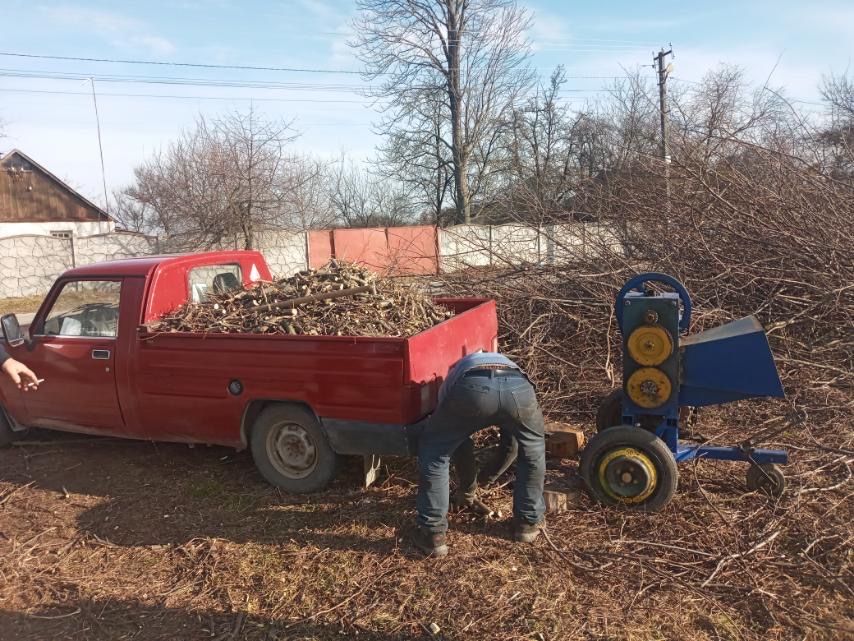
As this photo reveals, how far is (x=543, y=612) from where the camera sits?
291 centimetres

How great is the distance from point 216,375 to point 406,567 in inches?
77.0

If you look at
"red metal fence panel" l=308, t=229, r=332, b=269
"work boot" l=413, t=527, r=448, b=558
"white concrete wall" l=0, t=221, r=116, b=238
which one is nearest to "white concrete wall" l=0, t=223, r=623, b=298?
"red metal fence panel" l=308, t=229, r=332, b=269

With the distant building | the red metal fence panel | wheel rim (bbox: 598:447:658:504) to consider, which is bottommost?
wheel rim (bbox: 598:447:658:504)

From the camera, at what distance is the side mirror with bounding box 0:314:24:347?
4.79m

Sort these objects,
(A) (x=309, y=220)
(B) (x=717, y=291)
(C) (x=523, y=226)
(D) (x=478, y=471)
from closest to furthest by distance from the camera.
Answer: (D) (x=478, y=471)
(B) (x=717, y=291)
(C) (x=523, y=226)
(A) (x=309, y=220)

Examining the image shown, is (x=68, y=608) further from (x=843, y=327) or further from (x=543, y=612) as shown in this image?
(x=843, y=327)

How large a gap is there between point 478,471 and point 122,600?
2.27 metres

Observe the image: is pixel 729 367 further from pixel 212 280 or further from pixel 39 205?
pixel 39 205

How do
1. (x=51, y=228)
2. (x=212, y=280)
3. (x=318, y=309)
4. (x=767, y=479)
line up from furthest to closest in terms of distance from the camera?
1. (x=51, y=228)
2. (x=212, y=280)
3. (x=318, y=309)
4. (x=767, y=479)

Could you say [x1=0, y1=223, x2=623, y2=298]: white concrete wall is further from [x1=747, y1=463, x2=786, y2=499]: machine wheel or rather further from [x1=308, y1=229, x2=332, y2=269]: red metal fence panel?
[x1=747, y1=463, x2=786, y2=499]: machine wheel

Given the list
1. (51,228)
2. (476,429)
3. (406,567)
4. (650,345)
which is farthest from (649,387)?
(51,228)

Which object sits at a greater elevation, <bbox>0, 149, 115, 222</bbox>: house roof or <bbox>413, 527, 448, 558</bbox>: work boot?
<bbox>0, 149, 115, 222</bbox>: house roof

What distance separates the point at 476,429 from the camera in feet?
11.3

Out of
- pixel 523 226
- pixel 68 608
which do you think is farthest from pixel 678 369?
pixel 523 226
